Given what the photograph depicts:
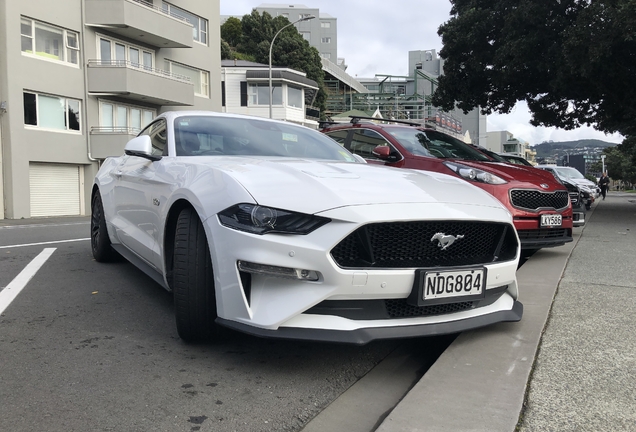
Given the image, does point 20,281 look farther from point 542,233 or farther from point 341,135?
point 542,233

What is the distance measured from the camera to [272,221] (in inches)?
104

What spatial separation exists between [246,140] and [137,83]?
2191 cm

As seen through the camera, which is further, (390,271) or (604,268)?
(604,268)

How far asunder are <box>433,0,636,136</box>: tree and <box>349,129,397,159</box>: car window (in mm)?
7290

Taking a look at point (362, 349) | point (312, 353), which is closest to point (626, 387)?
point (362, 349)

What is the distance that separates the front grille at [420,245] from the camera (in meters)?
2.65

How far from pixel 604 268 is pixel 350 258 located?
3863 mm

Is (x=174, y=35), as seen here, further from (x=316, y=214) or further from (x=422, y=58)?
(x=422, y=58)

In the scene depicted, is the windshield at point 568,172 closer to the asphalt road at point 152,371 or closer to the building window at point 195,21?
the asphalt road at point 152,371

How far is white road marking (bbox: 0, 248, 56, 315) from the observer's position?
4.21 meters

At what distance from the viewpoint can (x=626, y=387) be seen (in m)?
2.48

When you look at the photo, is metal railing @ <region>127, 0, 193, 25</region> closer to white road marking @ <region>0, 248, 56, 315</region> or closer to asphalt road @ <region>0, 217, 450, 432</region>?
white road marking @ <region>0, 248, 56, 315</region>

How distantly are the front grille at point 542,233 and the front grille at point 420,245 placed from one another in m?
2.58

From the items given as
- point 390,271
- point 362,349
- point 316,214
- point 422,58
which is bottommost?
point 362,349
